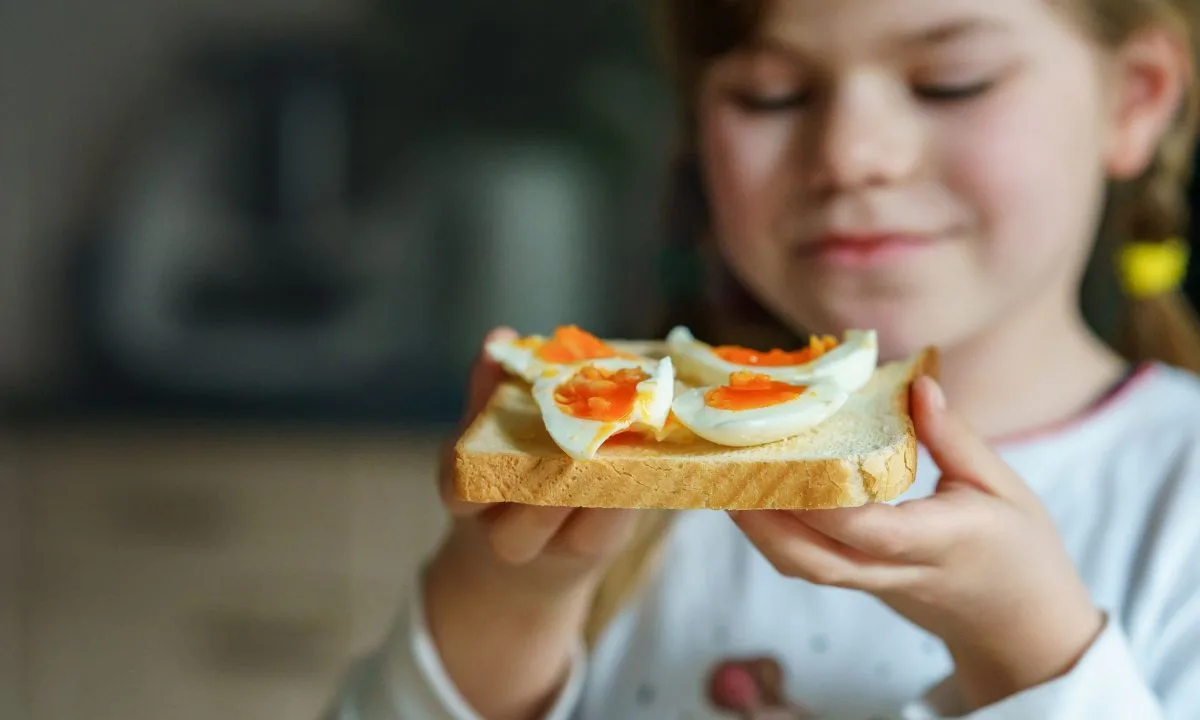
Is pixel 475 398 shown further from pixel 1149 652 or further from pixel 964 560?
pixel 1149 652

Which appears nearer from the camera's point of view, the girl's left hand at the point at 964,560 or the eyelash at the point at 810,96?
→ the girl's left hand at the point at 964,560

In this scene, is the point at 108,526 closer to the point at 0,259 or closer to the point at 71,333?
the point at 71,333

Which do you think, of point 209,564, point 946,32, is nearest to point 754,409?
point 946,32

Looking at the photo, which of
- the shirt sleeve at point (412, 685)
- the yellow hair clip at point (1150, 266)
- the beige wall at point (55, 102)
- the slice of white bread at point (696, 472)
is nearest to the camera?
the slice of white bread at point (696, 472)

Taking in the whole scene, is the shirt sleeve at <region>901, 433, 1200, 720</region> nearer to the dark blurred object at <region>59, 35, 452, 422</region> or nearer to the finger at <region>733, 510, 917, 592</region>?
the finger at <region>733, 510, 917, 592</region>

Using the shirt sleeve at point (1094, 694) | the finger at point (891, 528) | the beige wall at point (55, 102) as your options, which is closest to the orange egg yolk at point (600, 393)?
the finger at point (891, 528)

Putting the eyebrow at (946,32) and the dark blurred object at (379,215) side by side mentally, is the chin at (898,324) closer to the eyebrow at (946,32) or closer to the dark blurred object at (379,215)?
the eyebrow at (946,32)
